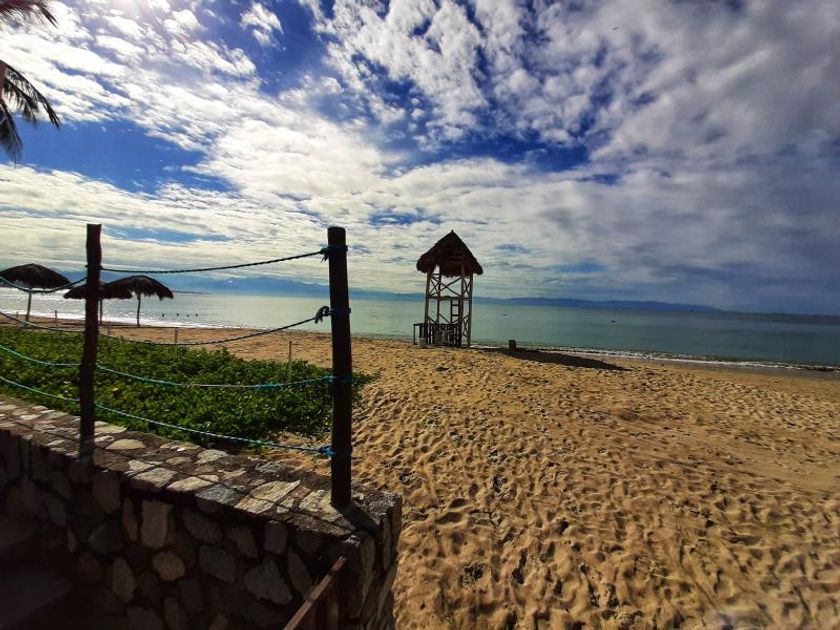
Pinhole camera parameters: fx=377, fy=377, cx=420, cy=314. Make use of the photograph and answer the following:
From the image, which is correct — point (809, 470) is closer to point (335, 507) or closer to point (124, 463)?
point (335, 507)

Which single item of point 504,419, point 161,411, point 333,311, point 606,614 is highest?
point 333,311

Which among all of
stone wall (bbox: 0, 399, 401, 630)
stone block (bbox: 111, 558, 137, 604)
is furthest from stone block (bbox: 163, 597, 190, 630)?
stone block (bbox: 111, 558, 137, 604)

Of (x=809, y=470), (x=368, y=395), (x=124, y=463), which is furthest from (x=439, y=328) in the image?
(x=124, y=463)

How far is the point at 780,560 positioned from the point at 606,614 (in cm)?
237

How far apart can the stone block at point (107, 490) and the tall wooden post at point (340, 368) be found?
1.68m

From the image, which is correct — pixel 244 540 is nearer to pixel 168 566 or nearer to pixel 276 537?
pixel 276 537

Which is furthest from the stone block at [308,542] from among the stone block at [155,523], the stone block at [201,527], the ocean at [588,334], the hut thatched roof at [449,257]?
the ocean at [588,334]

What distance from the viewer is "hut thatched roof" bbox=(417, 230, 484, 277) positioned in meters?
18.2

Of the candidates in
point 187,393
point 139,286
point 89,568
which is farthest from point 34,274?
point 89,568

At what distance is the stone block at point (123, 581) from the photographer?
2.81 metres

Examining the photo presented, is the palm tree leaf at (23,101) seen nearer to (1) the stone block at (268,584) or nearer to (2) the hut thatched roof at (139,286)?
(2) the hut thatched roof at (139,286)

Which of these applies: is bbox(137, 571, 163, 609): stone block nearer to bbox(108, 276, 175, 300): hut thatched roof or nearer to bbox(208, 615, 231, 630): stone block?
bbox(208, 615, 231, 630): stone block

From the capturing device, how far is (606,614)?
3543 millimetres

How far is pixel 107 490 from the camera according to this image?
284cm
